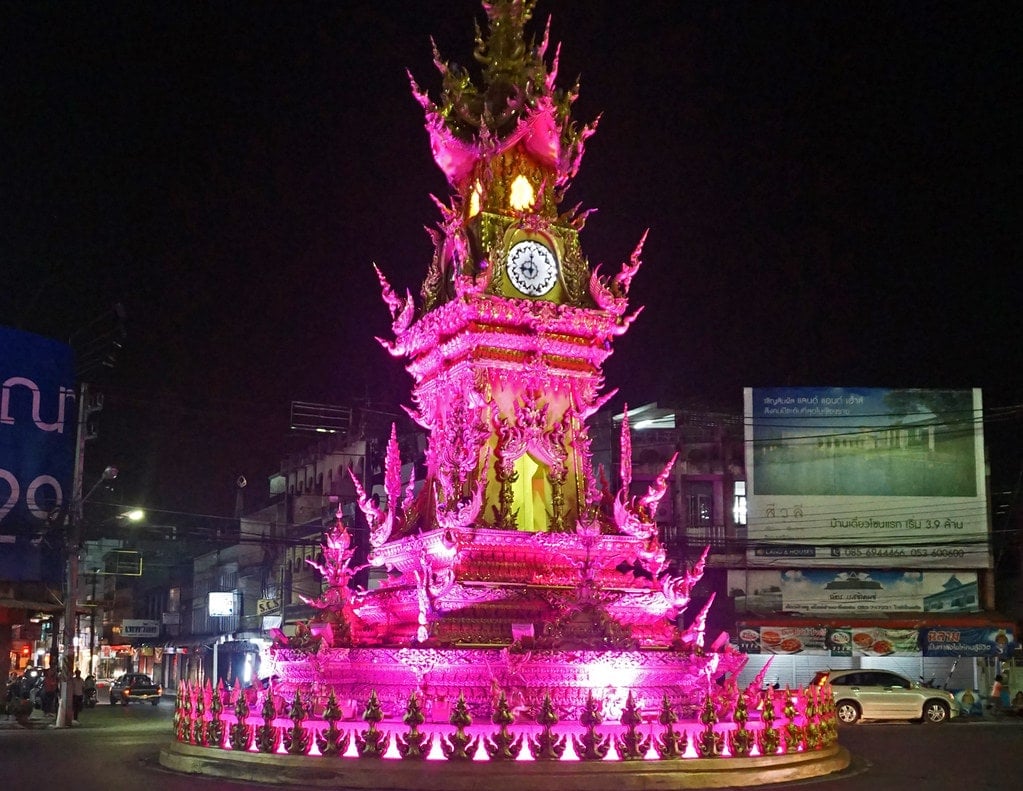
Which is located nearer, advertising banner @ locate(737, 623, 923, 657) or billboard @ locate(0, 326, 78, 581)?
billboard @ locate(0, 326, 78, 581)

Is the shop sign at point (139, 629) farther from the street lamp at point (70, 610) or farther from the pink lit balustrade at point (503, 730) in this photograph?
the pink lit balustrade at point (503, 730)

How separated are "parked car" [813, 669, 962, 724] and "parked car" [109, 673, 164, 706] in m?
35.0

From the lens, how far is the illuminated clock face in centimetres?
2070

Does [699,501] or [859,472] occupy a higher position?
[859,472]

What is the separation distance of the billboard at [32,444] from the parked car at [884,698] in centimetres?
2723

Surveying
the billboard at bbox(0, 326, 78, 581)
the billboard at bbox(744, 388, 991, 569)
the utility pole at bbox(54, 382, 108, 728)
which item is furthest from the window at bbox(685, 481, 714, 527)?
the billboard at bbox(0, 326, 78, 581)

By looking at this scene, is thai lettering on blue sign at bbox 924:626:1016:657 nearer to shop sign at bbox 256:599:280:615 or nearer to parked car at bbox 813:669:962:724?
parked car at bbox 813:669:962:724

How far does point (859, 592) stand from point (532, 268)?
32.5m

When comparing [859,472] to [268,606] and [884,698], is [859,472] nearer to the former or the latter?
[884,698]

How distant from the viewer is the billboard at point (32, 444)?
40.2 metres

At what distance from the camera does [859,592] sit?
158 feet

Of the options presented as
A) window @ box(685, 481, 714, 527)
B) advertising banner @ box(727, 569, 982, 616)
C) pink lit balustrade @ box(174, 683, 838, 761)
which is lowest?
pink lit balustrade @ box(174, 683, 838, 761)

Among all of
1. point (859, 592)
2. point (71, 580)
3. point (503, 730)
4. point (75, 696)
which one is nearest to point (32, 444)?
point (71, 580)

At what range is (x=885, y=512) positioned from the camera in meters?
48.1
